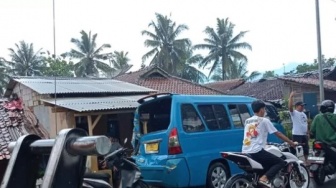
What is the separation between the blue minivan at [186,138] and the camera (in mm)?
6740

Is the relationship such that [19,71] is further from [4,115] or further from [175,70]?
[4,115]

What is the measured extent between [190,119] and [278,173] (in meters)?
1.85

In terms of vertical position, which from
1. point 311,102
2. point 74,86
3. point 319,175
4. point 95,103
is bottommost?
point 319,175

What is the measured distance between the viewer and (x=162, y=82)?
2198 centimetres

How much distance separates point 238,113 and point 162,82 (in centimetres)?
1404

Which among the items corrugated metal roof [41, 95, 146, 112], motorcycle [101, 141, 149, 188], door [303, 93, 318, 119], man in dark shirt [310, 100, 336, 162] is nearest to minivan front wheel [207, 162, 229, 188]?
man in dark shirt [310, 100, 336, 162]

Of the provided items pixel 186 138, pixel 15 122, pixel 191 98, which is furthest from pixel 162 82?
pixel 186 138

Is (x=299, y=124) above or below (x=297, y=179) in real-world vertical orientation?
above

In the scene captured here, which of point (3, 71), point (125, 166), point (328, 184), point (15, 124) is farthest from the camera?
point (3, 71)

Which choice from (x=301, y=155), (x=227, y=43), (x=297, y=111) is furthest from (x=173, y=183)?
(x=227, y=43)

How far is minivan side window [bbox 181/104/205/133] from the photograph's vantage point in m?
6.95

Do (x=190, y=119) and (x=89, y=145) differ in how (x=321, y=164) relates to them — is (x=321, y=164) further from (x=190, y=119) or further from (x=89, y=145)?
(x=89, y=145)

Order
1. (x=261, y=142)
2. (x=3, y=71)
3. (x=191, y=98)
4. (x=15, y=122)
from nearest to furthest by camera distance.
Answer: (x=261, y=142) < (x=191, y=98) < (x=15, y=122) < (x=3, y=71)

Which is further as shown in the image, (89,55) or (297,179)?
(89,55)
